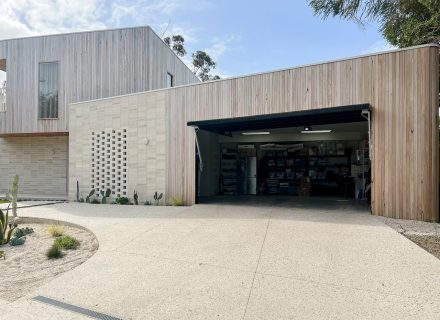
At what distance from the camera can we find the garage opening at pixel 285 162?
12930 mm

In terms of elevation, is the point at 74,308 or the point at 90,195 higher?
the point at 90,195

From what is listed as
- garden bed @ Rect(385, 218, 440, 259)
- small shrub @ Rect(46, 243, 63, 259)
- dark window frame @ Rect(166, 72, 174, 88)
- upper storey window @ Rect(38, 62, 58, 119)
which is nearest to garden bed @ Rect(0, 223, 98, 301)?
small shrub @ Rect(46, 243, 63, 259)

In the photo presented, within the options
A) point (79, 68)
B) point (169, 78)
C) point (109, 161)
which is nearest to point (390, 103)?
point (109, 161)

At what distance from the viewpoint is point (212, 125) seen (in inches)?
403

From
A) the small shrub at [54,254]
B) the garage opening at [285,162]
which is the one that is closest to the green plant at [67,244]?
the small shrub at [54,254]

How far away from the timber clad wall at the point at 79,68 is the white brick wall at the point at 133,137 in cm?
204

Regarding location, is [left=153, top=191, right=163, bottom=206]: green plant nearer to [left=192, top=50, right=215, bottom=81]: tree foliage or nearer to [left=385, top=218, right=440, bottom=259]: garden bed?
[left=385, top=218, right=440, bottom=259]: garden bed

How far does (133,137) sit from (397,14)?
915 centimetres

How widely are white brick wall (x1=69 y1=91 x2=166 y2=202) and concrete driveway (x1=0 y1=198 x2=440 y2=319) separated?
4.16 m

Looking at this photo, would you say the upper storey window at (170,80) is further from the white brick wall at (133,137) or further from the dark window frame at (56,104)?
the dark window frame at (56,104)

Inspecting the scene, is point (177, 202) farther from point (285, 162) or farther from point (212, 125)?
point (285, 162)

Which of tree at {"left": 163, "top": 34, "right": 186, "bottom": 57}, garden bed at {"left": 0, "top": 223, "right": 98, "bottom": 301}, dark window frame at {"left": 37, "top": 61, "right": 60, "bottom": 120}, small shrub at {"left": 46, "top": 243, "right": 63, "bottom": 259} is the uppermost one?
tree at {"left": 163, "top": 34, "right": 186, "bottom": 57}

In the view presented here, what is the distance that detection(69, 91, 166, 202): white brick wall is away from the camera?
10.4 meters

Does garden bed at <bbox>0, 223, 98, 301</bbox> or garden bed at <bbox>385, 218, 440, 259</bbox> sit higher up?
garden bed at <bbox>385, 218, 440, 259</bbox>
